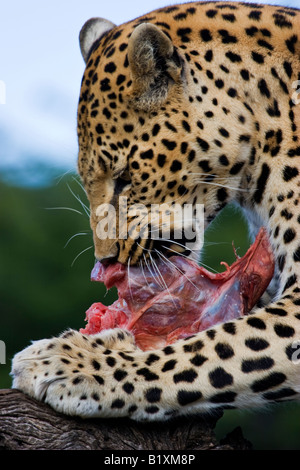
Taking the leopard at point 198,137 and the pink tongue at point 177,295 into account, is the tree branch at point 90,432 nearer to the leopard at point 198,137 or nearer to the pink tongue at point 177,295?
the leopard at point 198,137

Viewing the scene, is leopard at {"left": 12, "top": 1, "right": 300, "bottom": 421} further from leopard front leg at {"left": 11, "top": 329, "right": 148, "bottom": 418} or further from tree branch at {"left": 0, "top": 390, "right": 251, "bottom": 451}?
tree branch at {"left": 0, "top": 390, "right": 251, "bottom": 451}

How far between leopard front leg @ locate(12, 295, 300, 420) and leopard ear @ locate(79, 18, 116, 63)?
2.83 meters

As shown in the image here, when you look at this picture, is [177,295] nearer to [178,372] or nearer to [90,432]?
[178,372]

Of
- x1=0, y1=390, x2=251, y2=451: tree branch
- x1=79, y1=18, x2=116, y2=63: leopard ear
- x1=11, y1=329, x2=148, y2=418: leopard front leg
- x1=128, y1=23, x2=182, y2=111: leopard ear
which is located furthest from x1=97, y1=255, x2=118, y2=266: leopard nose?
x1=79, y1=18, x2=116, y2=63: leopard ear

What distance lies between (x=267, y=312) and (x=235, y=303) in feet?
2.14

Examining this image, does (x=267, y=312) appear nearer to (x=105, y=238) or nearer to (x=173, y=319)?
(x=173, y=319)

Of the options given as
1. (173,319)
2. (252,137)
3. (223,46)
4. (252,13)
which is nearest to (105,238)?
(173,319)

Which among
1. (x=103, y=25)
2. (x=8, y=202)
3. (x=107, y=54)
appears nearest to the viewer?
(x=107, y=54)

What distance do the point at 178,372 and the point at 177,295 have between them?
1.04 meters

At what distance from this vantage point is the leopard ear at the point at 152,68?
18.7 feet

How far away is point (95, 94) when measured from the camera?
605 centimetres

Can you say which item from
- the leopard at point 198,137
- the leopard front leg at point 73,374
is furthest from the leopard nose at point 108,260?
the leopard front leg at point 73,374

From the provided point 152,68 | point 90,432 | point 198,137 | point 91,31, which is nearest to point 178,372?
point 90,432

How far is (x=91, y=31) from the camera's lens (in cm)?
695
